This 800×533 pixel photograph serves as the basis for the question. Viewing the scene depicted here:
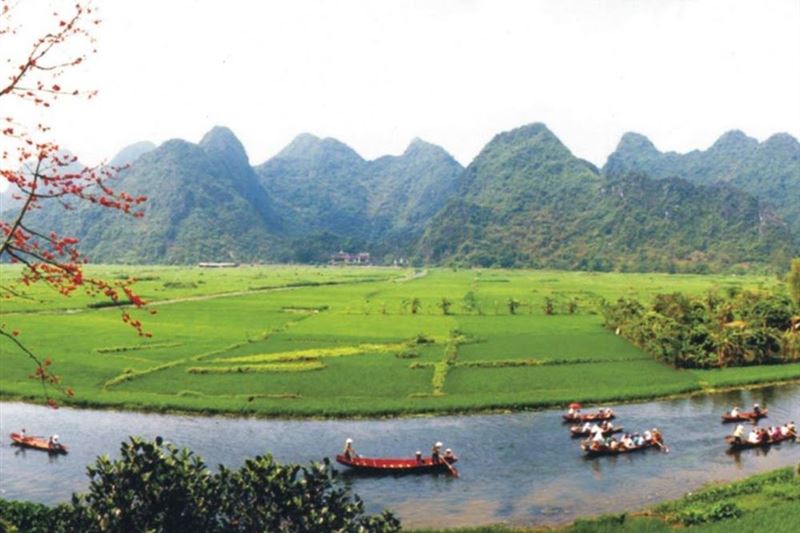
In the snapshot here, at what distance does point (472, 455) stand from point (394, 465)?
3512 millimetres

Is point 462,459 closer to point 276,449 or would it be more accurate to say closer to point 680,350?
point 276,449

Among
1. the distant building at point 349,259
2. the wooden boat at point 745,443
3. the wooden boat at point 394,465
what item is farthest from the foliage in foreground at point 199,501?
the distant building at point 349,259

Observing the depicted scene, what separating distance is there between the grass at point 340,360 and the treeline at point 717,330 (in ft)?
5.16

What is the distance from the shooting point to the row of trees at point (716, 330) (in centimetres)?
4166

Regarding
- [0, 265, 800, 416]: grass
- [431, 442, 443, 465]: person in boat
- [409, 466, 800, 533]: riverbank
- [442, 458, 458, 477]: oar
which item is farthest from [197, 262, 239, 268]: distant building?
[409, 466, 800, 533]: riverbank

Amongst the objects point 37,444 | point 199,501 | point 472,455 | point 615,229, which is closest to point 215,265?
point 615,229

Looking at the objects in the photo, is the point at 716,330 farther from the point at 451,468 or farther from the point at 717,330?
the point at 451,468

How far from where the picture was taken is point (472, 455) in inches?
1009

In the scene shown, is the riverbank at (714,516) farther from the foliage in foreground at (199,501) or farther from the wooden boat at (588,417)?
the wooden boat at (588,417)

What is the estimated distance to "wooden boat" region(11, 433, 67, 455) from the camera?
25.9 metres

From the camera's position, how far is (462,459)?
25219 millimetres

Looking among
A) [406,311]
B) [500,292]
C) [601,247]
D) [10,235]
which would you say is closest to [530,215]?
[601,247]

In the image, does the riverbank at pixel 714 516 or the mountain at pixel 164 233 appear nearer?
the riverbank at pixel 714 516

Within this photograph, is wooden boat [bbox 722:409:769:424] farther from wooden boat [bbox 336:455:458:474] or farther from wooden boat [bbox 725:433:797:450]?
wooden boat [bbox 336:455:458:474]
